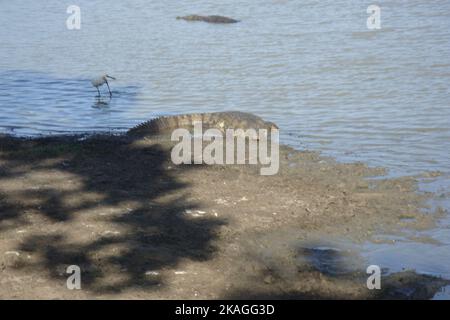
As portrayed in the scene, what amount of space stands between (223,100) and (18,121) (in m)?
3.40

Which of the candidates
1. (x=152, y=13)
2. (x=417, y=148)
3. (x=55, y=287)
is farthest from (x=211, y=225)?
(x=152, y=13)

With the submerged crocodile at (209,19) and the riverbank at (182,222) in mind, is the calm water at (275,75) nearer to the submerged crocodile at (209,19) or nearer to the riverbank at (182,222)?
the submerged crocodile at (209,19)

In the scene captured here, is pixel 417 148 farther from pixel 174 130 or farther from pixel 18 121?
pixel 18 121

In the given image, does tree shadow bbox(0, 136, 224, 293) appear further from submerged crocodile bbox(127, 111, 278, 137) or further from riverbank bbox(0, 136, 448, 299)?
submerged crocodile bbox(127, 111, 278, 137)

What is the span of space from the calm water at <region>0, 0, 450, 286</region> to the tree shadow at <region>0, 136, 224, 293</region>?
192 centimetres

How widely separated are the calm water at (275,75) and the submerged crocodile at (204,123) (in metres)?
0.47

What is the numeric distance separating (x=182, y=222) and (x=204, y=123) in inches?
177

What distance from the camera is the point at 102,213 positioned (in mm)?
7188

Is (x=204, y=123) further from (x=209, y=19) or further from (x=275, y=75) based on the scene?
(x=209, y=19)

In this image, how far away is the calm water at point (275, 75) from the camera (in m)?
10.8

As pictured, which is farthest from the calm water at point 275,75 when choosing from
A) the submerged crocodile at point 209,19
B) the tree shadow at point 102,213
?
the tree shadow at point 102,213

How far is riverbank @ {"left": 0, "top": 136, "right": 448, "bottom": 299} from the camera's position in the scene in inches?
230

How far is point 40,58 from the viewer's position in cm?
1795

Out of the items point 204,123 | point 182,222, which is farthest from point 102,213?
point 204,123
